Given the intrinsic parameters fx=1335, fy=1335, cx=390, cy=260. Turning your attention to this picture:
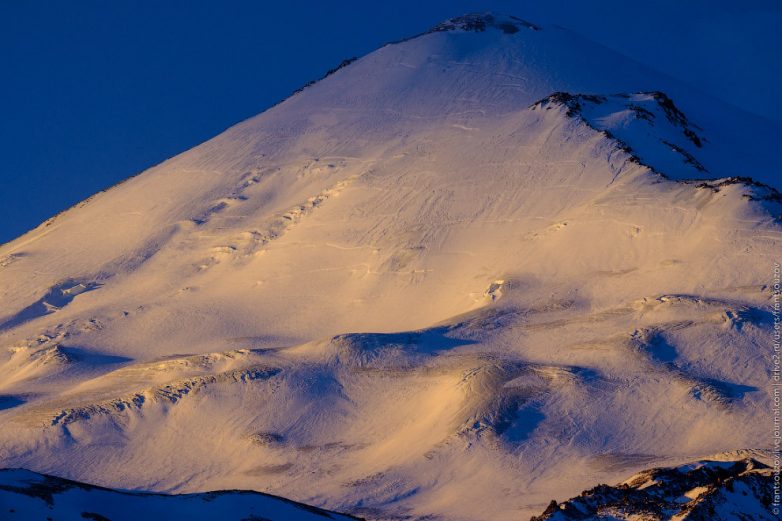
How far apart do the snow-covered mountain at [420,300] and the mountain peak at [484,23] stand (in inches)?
219

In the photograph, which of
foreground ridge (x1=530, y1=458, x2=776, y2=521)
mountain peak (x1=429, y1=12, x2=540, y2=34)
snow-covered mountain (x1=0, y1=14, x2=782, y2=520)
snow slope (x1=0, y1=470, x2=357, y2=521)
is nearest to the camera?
snow slope (x1=0, y1=470, x2=357, y2=521)

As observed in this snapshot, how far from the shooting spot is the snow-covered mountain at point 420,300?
46938mm

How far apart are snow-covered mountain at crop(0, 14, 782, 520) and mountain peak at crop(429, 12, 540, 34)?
18.2ft

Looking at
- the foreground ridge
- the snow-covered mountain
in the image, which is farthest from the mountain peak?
the foreground ridge

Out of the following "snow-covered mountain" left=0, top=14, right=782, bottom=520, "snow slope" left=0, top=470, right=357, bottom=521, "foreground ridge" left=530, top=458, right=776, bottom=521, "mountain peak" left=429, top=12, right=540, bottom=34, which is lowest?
"foreground ridge" left=530, top=458, right=776, bottom=521

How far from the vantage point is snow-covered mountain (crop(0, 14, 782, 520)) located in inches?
1848

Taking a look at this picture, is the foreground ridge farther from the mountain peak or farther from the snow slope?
the mountain peak

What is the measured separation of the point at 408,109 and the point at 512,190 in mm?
17380

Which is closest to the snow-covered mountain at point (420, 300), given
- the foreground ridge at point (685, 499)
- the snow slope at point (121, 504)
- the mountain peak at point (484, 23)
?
the mountain peak at point (484, 23)

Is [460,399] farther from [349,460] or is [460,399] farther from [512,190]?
[512,190]

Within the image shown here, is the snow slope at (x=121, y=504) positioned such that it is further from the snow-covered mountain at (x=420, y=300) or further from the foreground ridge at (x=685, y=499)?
the snow-covered mountain at (x=420, y=300)

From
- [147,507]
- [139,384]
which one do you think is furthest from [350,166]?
[147,507]

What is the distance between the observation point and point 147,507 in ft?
94.1

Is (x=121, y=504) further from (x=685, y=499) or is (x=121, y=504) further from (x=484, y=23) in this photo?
(x=484, y=23)
